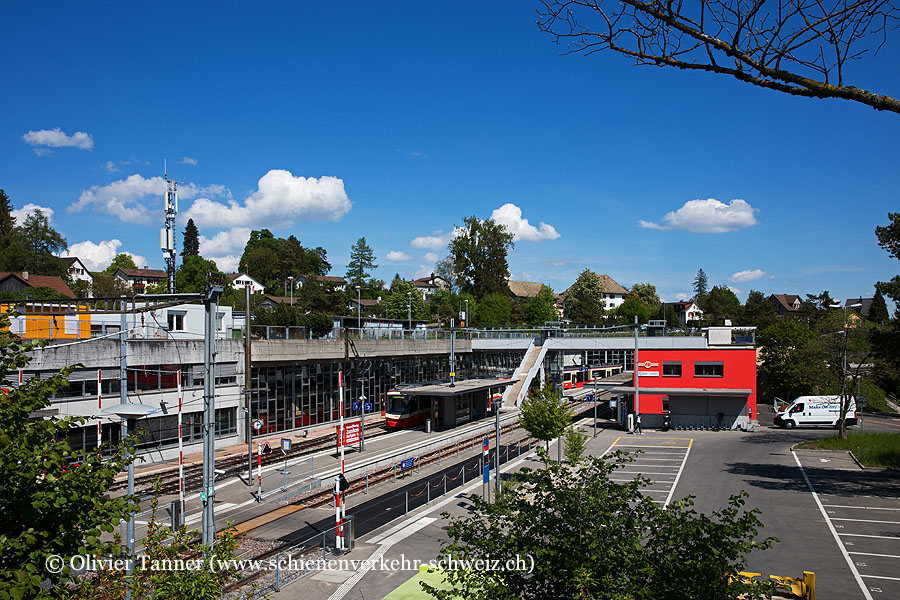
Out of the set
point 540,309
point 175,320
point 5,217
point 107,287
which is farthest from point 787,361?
point 5,217

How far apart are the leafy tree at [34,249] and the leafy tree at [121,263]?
102ft

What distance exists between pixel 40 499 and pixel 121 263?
5180 inches

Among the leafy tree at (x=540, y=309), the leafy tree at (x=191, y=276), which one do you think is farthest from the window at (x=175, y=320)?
the leafy tree at (x=191, y=276)

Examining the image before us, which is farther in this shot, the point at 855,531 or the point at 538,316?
the point at 538,316

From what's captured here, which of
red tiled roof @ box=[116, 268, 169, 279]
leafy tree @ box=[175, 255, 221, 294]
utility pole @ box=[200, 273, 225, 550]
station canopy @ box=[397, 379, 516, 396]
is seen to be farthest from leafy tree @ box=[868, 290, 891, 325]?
red tiled roof @ box=[116, 268, 169, 279]

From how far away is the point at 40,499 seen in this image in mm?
5336

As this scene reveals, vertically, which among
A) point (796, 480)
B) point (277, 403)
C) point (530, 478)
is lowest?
point (796, 480)

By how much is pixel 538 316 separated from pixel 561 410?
5966 cm

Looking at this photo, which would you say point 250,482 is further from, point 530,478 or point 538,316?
point 538,316

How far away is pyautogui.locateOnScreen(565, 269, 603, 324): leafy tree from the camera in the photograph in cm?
9981

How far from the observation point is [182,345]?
3084cm

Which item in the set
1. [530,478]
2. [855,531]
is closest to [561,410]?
[855,531]

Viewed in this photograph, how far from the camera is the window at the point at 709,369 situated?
4156 cm
